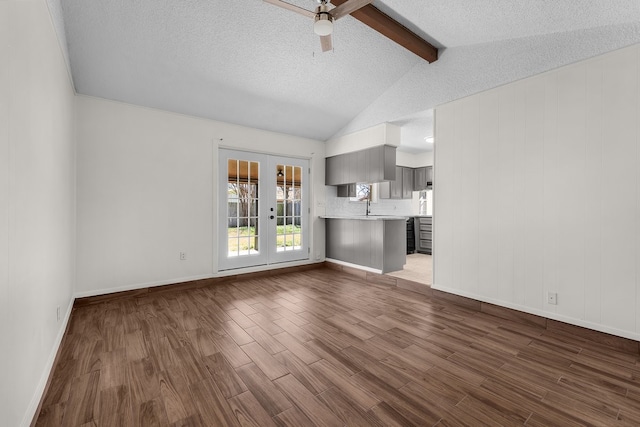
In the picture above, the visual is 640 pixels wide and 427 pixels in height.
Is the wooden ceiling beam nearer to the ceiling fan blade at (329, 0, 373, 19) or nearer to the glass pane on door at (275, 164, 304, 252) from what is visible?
the ceiling fan blade at (329, 0, 373, 19)

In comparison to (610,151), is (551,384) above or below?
below

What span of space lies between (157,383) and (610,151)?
388 centimetres

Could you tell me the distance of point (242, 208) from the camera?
181 inches

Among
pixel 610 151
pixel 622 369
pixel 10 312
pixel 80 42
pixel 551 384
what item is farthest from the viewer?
pixel 80 42

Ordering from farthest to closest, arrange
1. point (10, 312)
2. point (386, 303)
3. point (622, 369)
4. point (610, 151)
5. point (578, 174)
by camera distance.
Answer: point (386, 303) < point (578, 174) < point (610, 151) < point (622, 369) < point (10, 312)

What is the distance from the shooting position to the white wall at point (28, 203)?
1212 mm

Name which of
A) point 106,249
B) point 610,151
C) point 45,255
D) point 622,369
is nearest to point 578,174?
point 610,151

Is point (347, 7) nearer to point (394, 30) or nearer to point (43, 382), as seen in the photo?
point (394, 30)

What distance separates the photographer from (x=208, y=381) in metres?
1.87

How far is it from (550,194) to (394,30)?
2269 mm

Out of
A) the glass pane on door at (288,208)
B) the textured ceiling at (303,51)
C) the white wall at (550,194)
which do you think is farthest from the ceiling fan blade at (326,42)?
the glass pane on door at (288,208)

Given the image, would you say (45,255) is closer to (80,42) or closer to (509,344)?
(80,42)

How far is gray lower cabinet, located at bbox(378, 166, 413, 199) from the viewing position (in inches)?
258

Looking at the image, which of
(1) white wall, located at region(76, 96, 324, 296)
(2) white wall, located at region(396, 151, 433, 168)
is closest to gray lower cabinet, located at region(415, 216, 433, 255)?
(2) white wall, located at region(396, 151, 433, 168)
